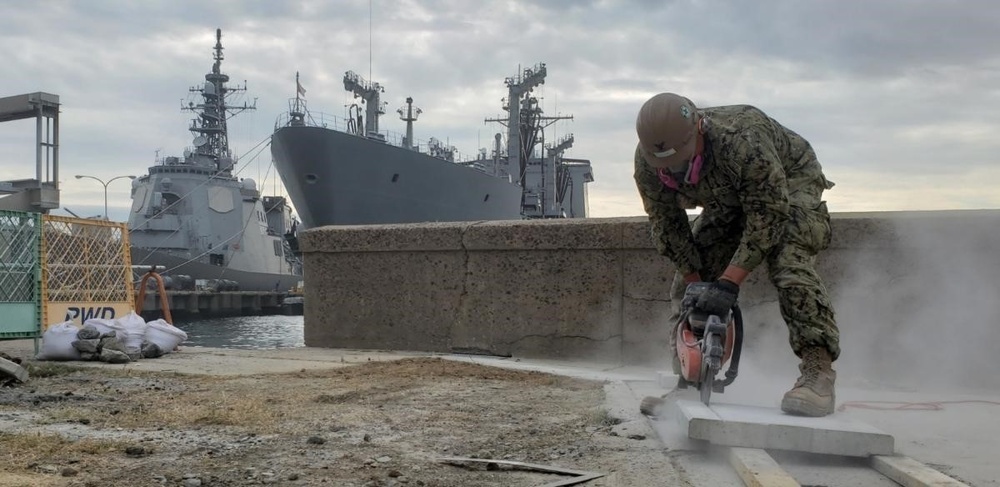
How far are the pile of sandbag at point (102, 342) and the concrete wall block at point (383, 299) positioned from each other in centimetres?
125

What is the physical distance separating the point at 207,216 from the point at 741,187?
43.2 m

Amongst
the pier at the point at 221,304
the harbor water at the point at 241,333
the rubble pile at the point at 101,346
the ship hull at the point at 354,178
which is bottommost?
the harbor water at the point at 241,333

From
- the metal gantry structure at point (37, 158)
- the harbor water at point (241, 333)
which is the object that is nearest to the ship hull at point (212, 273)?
the harbor water at point (241, 333)

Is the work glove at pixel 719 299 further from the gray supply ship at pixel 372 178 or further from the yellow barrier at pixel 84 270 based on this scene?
the gray supply ship at pixel 372 178

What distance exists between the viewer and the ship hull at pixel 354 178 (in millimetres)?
26906

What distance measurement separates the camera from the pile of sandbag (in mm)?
5355

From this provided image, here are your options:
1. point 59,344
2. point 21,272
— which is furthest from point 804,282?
point 21,272

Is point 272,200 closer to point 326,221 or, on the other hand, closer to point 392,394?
point 326,221

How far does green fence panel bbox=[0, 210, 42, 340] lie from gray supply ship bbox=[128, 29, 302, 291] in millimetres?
34571

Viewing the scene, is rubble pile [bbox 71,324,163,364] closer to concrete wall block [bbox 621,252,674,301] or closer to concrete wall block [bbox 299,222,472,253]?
concrete wall block [bbox 299,222,472,253]

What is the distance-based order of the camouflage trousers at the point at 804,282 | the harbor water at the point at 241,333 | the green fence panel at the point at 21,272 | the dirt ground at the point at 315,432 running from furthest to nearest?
the harbor water at the point at 241,333
the green fence panel at the point at 21,272
the camouflage trousers at the point at 804,282
the dirt ground at the point at 315,432

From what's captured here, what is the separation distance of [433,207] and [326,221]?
4.53 meters

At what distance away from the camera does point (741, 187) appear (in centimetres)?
287

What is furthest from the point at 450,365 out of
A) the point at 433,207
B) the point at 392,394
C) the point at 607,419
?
the point at 433,207
